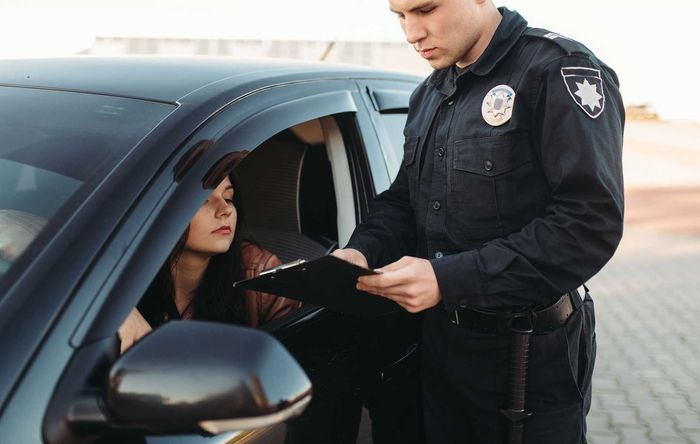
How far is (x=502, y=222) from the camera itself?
65.7 inches

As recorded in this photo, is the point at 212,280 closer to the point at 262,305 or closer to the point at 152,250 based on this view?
the point at 262,305

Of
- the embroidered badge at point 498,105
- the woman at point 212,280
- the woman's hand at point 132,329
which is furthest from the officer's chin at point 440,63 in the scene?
the woman's hand at point 132,329

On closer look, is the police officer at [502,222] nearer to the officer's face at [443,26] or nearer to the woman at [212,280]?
the officer's face at [443,26]

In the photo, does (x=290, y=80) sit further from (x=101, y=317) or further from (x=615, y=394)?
(x=615, y=394)

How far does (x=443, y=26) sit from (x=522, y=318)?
65cm

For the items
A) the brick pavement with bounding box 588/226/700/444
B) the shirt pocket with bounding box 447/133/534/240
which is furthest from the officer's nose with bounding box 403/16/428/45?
the brick pavement with bounding box 588/226/700/444

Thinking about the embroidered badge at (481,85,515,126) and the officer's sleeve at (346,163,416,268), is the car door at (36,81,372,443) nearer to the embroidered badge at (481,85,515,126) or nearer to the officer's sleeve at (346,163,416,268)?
the officer's sleeve at (346,163,416,268)

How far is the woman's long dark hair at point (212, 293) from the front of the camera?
183 centimetres

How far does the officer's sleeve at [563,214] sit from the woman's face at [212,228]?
0.62 meters

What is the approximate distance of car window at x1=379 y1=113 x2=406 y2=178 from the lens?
2.29 m

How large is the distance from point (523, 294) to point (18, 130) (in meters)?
1.06

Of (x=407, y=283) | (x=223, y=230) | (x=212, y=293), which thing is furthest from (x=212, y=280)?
(x=407, y=283)

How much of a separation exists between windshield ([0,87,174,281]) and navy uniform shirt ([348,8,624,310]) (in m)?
0.65

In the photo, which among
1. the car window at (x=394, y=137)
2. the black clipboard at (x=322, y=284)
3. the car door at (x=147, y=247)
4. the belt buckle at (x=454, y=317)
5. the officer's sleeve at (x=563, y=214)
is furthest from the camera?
the car window at (x=394, y=137)
